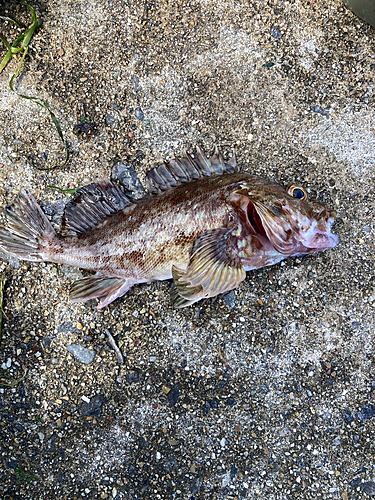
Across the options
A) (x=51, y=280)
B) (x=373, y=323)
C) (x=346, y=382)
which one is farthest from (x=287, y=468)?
(x=51, y=280)

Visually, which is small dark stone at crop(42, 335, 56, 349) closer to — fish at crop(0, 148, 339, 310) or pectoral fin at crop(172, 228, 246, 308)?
fish at crop(0, 148, 339, 310)

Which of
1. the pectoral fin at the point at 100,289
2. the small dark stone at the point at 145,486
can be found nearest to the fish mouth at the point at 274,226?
the pectoral fin at the point at 100,289

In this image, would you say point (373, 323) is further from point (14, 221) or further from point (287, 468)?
point (14, 221)

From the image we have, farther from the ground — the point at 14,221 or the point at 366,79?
the point at 14,221

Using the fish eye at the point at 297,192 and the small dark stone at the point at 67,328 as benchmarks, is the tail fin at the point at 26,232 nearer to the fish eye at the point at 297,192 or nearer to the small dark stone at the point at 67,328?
the small dark stone at the point at 67,328

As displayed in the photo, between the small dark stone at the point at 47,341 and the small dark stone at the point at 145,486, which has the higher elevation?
the small dark stone at the point at 47,341

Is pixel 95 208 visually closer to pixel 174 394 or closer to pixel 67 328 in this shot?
pixel 67 328
